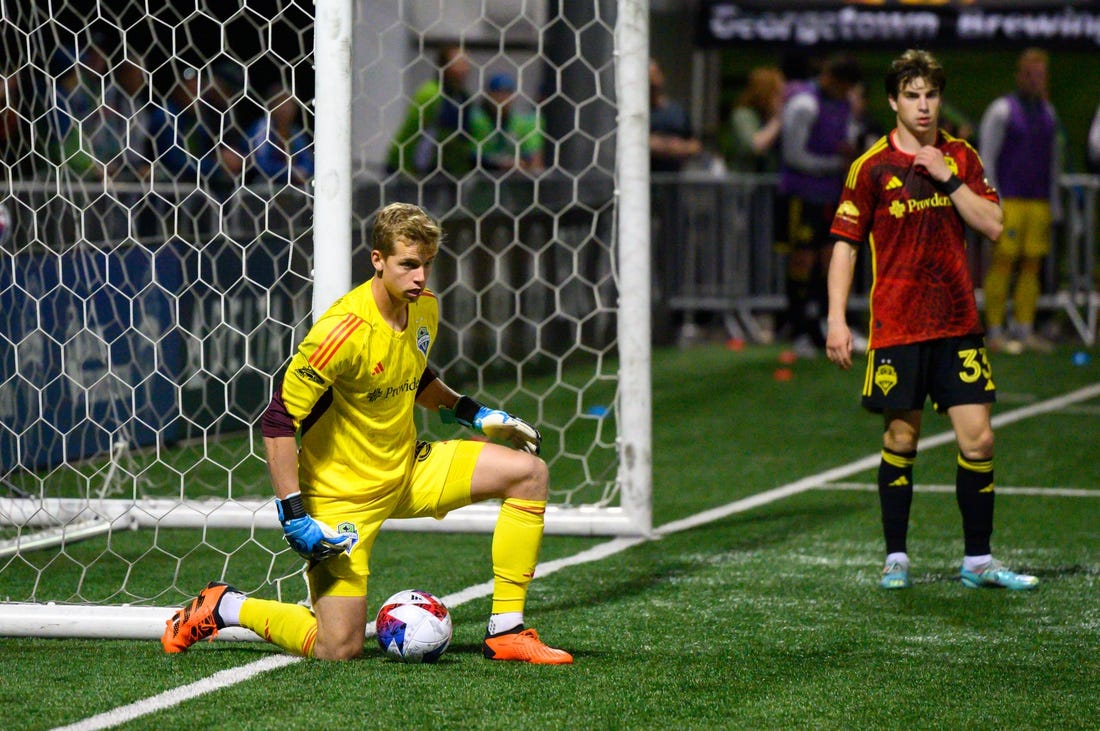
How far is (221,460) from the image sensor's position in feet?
28.3

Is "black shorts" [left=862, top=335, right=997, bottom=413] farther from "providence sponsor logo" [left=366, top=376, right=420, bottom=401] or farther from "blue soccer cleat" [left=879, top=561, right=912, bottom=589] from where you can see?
"providence sponsor logo" [left=366, top=376, right=420, bottom=401]

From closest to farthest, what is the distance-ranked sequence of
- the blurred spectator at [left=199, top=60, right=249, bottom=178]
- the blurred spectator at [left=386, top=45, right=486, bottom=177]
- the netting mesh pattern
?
the netting mesh pattern → the blurred spectator at [left=199, top=60, right=249, bottom=178] → the blurred spectator at [left=386, top=45, right=486, bottom=177]

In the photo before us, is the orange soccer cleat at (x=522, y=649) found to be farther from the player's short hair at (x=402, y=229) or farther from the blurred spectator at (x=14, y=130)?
the blurred spectator at (x=14, y=130)

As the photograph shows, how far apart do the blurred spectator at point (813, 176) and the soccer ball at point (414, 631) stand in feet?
28.4

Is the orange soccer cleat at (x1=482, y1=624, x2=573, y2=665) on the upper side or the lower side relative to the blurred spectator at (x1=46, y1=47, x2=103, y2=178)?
lower

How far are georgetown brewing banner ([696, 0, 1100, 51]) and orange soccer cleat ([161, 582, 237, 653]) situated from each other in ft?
40.5

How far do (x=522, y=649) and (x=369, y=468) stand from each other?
69cm

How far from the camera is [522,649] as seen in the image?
16.1 ft

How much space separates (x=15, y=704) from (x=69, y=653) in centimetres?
64

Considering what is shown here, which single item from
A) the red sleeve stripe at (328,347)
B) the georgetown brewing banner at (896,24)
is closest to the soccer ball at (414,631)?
the red sleeve stripe at (328,347)

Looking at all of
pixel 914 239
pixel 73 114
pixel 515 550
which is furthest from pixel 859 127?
pixel 515 550

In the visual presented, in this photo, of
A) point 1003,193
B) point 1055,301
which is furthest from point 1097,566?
point 1055,301

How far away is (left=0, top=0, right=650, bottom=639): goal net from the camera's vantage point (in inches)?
244

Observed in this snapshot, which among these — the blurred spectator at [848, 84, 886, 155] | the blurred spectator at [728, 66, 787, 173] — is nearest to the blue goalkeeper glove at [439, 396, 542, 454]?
the blurred spectator at [848, 84, 886, 155]
